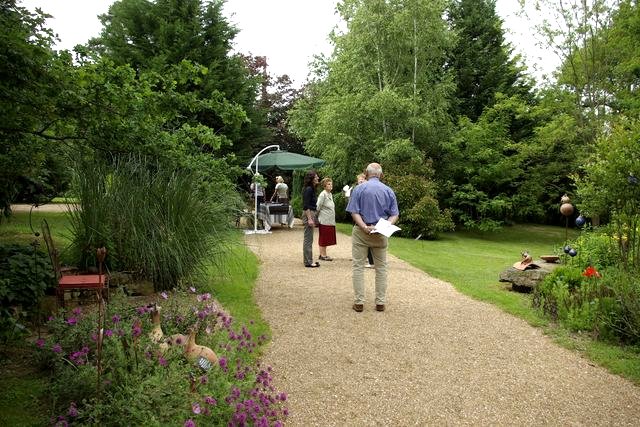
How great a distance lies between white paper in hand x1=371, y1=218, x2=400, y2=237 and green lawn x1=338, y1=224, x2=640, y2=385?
196 cm

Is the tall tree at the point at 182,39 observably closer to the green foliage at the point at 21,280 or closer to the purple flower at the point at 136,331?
the green foliage at the point at 21,280

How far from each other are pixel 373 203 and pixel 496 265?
668 cm

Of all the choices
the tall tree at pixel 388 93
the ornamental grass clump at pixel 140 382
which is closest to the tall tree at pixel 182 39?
the tall tree at pixel 388 93

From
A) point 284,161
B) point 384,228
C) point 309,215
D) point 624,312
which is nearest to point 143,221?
point 384,228

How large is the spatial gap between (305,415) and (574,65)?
18.4 meters

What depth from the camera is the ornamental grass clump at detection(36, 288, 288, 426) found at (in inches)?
→ 101

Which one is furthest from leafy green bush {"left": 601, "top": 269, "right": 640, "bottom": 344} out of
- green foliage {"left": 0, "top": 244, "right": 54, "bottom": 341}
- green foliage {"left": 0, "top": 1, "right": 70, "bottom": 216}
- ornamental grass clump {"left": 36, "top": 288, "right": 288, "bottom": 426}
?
green foliage {"left": 0, "top": 1, "right": 70, "bottom": 216}

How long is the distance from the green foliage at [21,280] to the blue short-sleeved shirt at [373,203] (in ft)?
10.8

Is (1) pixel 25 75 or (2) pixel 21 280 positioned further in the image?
(2) pixel 21 280

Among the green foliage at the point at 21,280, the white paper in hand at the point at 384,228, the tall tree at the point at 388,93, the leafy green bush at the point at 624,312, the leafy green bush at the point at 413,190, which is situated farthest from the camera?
the tall tree at the point at 388,93

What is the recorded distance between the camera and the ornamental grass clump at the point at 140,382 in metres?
2.56

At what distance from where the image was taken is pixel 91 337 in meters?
3.36

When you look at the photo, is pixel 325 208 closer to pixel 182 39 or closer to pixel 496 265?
pixel 496 265

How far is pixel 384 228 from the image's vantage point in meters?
5.65
